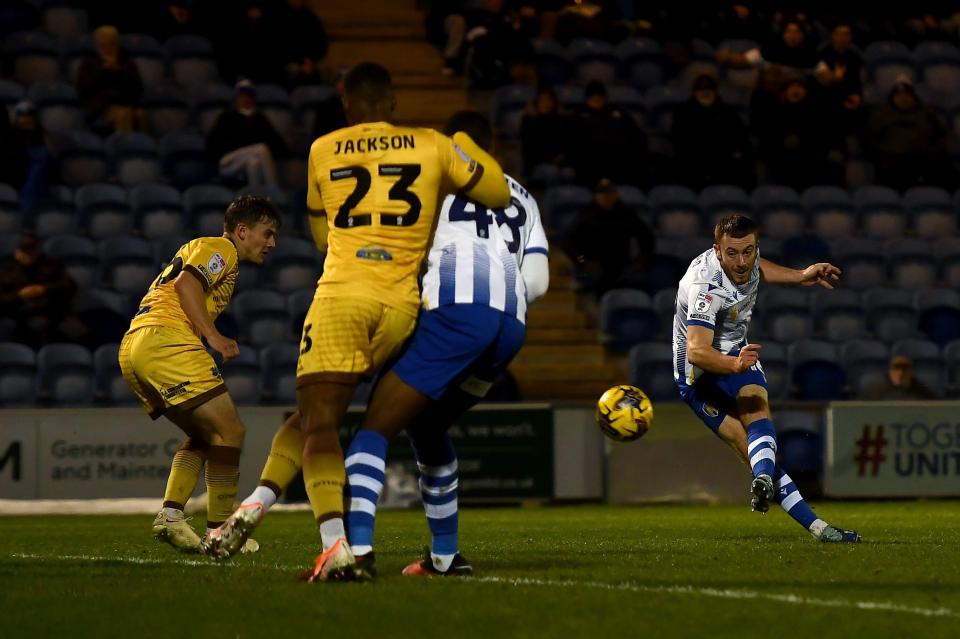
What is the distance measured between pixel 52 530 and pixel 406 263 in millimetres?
6536

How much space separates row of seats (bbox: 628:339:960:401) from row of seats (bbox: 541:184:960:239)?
2.25 meters

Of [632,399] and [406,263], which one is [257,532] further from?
[406,263]

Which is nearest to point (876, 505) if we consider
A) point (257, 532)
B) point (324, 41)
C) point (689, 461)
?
point (689, 461)

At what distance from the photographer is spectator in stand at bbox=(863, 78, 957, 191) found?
68.0 ft

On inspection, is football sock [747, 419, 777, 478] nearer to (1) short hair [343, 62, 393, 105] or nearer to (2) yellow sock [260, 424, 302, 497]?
(2) yellow sock [260, 424, 302, 497]

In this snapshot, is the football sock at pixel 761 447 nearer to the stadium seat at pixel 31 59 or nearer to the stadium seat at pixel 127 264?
the stadium seat at pixel 127 264

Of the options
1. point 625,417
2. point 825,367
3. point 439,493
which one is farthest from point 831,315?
point 439,493

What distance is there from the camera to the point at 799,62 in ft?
71.9

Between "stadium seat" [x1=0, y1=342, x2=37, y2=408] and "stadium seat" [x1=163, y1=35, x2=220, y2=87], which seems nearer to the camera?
"stadium seat" [x1=0, y1=342, x2=37, y2=408]

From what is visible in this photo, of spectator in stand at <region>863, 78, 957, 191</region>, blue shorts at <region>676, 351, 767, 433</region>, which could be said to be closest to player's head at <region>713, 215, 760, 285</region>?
blue shorts at <region>676, 351, 767, 433</region>

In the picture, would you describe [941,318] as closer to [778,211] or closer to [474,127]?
[778,211]

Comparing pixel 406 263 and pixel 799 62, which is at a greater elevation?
pixel 799 62

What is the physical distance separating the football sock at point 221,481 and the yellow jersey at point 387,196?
2.57m

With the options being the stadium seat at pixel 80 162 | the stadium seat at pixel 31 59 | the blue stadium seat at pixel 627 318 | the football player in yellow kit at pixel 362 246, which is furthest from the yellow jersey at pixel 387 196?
the stadium seat at pixel 31 59
